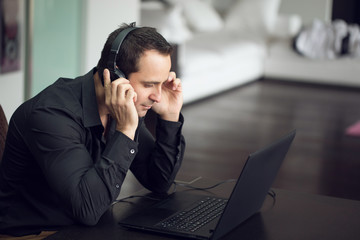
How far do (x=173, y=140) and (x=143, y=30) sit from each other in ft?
1.30

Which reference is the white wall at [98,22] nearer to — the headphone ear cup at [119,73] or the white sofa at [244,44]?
the white sofa at [244,44]

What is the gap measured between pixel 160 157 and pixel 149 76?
35 centimetres

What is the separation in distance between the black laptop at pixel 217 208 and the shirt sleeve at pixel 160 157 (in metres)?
0.12

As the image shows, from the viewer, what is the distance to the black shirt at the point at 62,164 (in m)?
1.68

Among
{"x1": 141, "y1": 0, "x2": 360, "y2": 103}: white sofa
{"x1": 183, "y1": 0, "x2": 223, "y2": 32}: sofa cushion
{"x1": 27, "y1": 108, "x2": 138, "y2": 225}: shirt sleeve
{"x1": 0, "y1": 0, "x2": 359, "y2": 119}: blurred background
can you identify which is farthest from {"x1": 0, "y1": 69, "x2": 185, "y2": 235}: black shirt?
{"x1": 183, "y1": 0, "x2": 223, "y2": 32}: sofa cushion

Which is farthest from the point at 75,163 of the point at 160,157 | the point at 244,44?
the point at 244,44

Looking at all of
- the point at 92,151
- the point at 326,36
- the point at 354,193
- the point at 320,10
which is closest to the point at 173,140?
the point at 92,151

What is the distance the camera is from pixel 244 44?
8.05 metres

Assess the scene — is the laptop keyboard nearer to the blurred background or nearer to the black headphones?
the black headphones

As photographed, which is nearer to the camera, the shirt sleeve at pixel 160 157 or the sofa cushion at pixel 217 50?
the shirt sleeve at pixel 160 157

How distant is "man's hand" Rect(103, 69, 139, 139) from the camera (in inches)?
68.8

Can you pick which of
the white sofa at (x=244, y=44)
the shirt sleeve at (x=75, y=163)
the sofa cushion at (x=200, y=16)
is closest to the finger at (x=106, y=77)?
the shirt sleeve at (x=75, y=163)

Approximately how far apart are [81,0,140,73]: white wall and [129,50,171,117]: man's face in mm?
2990

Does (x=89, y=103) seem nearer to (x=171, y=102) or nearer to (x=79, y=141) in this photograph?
(x=79, y=141)
